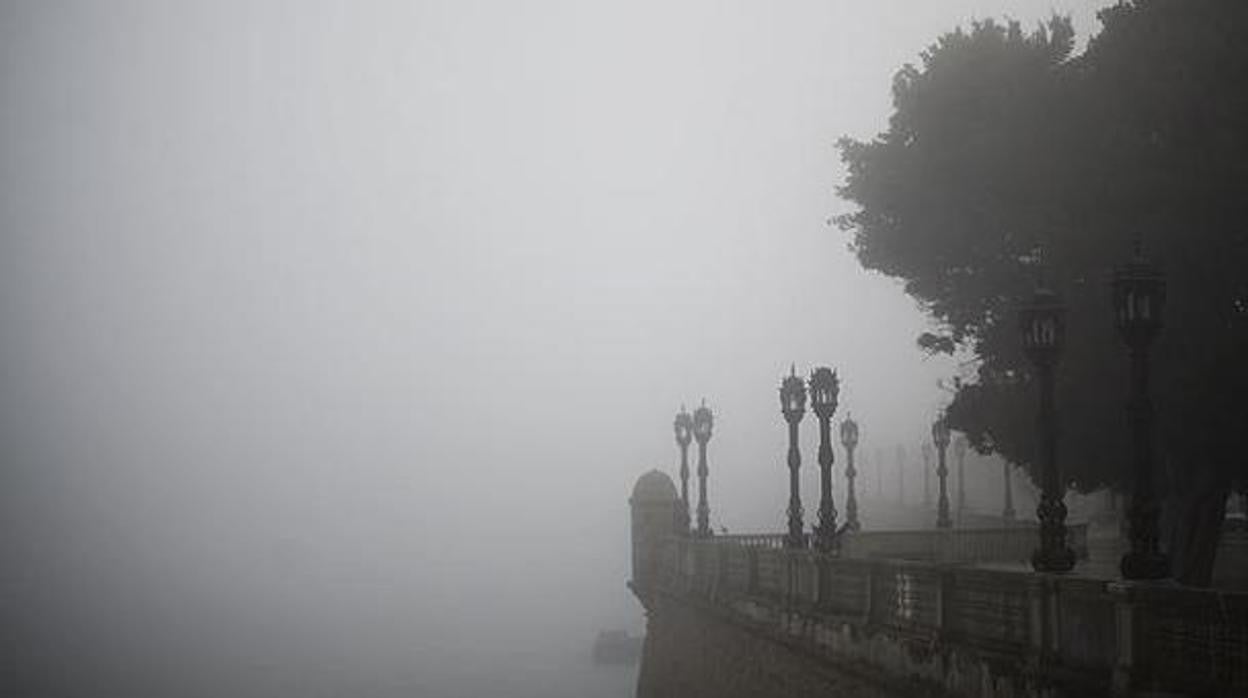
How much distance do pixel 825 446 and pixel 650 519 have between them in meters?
10.1

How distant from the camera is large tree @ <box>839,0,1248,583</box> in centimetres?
1728

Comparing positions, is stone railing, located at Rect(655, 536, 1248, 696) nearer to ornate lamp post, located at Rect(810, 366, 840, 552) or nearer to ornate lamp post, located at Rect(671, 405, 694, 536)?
ornate lamp post, located at Rect(810, 366, 840, 552)

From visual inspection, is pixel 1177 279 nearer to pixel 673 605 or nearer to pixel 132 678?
pixel 673 605

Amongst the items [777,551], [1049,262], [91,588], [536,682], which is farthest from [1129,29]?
[91,588]

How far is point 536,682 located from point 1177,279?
57134mm

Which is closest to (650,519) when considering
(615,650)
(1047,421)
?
(1047,421)

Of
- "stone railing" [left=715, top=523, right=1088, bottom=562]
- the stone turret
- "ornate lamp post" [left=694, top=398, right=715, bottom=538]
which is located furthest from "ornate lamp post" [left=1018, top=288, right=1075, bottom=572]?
the stone turret

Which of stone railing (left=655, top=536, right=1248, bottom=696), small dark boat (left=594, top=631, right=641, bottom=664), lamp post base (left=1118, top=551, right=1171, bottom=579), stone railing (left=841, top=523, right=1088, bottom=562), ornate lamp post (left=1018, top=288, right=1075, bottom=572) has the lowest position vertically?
small dark boat (left=594, top=631, right=641, bottom=664)

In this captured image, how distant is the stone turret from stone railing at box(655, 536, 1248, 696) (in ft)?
37.3

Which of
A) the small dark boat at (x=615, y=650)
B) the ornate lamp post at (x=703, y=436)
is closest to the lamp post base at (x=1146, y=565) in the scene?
the ornate lamp post at (x=703, y=436)

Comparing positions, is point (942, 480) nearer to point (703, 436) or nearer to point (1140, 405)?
point (703, 436)

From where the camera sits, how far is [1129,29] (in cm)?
1906

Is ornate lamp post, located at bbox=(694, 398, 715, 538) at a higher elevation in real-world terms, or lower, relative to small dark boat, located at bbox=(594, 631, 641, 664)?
Result: higher

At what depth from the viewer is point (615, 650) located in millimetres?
73625
